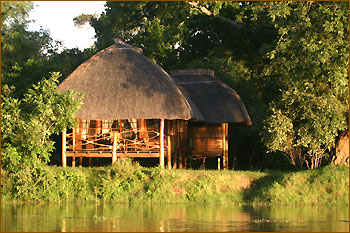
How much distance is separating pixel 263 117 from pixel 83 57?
9.22 meters

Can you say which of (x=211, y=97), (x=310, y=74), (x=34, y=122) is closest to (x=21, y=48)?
(x=211, y=97)

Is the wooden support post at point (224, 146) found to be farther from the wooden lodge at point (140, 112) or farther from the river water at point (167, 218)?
the river water at point (167, 218)

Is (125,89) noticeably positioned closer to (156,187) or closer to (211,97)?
(156,187)

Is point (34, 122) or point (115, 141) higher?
point (34, 122)

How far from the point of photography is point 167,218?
15961 millimetres

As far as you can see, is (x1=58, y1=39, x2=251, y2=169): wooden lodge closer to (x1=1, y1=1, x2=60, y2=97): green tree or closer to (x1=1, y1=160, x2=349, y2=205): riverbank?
(x1=1, y1=160, x2=349, y2=205): riverbank

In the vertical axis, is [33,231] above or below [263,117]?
below

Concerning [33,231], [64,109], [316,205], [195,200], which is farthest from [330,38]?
[33,231]

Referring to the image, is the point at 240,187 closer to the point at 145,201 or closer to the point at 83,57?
the point at 145,201

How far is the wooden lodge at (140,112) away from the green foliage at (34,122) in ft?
3.41

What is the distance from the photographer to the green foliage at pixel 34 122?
20.4 metres

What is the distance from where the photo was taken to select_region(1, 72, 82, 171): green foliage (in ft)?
66.9

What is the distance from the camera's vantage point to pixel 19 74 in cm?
2817

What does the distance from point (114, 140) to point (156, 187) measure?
2.76 metres
